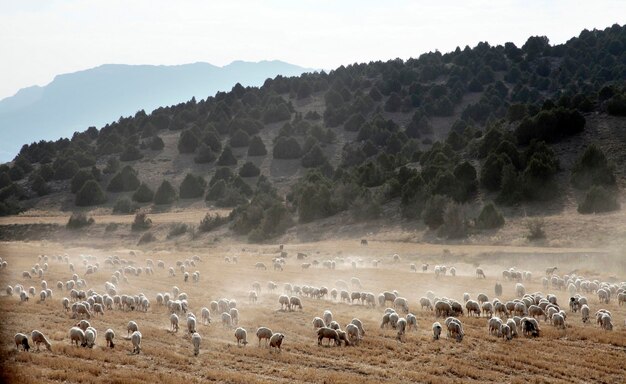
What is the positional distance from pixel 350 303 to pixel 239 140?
8540 cm

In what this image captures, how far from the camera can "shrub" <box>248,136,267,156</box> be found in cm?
10962

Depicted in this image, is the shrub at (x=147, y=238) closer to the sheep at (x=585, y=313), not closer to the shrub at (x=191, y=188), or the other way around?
the shrub at (x=191, y=188)

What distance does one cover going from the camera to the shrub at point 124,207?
87.5 m

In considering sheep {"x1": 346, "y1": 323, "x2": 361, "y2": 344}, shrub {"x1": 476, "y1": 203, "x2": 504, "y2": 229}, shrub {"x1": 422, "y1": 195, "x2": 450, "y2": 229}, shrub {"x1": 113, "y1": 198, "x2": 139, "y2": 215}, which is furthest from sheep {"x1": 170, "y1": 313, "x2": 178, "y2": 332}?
shrub {"x1": 113, "y1": 198, "x2": 139, "y2": 215}

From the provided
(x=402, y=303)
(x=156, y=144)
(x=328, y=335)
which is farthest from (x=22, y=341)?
(x=156, y=144)

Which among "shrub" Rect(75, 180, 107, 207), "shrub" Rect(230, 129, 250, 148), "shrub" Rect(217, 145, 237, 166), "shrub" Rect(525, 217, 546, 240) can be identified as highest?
"shrub" Rect(230, 129, 250, 148)

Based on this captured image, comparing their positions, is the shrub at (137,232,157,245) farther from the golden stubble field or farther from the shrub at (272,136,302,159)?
the shrub at (272,136,302,159)

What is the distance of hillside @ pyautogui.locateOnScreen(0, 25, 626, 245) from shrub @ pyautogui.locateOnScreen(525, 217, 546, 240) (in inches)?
8.3

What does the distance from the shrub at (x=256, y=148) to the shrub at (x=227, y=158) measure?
449cm

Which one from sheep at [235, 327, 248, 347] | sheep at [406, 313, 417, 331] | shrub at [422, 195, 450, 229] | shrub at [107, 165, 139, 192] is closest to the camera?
sheep at [235, 327, 248, 347]

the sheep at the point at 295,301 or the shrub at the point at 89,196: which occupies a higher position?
the shrub at the point at 89,196

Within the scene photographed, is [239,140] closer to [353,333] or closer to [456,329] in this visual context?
[353,333]

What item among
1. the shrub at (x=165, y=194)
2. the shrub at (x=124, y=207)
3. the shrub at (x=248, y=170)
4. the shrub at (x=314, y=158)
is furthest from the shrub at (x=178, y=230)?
the shrub at (x=314, y=158)

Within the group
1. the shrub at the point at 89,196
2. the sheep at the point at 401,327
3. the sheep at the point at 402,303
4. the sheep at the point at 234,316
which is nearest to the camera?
the sheep at the point at 401,327
